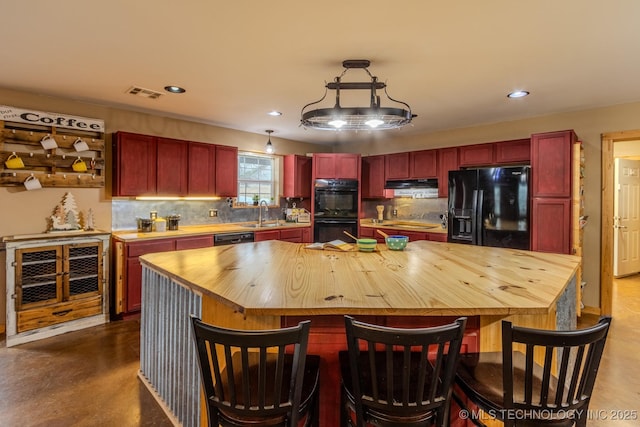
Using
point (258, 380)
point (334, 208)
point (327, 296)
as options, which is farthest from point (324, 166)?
point (258, 380)

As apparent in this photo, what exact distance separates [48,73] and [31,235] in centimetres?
152

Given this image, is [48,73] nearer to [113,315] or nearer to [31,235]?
[31,235]

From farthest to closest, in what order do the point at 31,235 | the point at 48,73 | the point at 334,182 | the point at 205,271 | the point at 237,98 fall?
the point at 334,182 → the point at 237,98 → the point at 31,235 → the point at 48,73 → the point at 205,271

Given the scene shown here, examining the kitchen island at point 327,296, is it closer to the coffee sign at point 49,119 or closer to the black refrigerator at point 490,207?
the black refrigerator at point 490,207

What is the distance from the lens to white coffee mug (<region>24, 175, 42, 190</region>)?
10.9ft

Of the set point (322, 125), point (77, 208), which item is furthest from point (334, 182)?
point (77, 208)

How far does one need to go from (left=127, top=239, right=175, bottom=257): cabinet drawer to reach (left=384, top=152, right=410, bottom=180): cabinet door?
133 inches

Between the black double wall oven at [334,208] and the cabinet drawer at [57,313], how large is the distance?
300cm

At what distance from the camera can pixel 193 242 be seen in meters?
4.08

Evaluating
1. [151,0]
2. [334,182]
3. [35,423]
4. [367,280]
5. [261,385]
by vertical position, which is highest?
[151,0]

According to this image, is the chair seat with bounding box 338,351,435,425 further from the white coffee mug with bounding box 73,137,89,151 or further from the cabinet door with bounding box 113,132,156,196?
the white coffee mug with bounding box 73,137,89,151

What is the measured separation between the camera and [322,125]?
241cm

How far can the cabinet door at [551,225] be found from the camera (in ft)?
11.5

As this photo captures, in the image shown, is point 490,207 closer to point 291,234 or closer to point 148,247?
point 291,234
